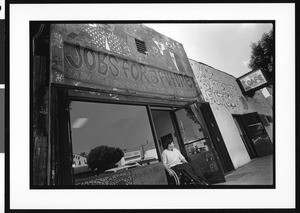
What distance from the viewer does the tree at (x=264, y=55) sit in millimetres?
3276

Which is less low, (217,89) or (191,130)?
(217,89)

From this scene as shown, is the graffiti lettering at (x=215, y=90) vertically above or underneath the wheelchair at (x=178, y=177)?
above

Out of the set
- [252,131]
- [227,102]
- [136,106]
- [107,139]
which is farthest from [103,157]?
[252,131]

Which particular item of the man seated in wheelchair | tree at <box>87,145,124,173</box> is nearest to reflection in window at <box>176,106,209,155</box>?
the man seated in wheelchair

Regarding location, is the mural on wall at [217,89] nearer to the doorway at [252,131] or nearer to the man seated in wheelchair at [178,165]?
the doorway at [252,131]

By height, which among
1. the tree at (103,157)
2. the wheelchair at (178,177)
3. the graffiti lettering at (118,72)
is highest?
the graffiti lettering at (118,72)

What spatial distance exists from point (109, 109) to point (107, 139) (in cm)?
44

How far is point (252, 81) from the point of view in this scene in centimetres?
454

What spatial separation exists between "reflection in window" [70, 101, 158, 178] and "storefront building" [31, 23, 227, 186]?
0.01 metres

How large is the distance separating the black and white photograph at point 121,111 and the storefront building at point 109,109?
0.04 feet

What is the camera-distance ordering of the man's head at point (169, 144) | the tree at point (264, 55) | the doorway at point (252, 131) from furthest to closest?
the doorway at point (252, 131), the man's head at point (169, 144), the tree at point (264, 55)

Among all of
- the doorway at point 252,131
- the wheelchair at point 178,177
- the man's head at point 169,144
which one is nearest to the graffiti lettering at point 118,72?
the man's head at point 169,144

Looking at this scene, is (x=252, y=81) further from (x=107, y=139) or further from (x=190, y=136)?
(x=107, y=139)

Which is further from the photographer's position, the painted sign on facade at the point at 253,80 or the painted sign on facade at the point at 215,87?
the painted sign on facade at the point at 215,87
